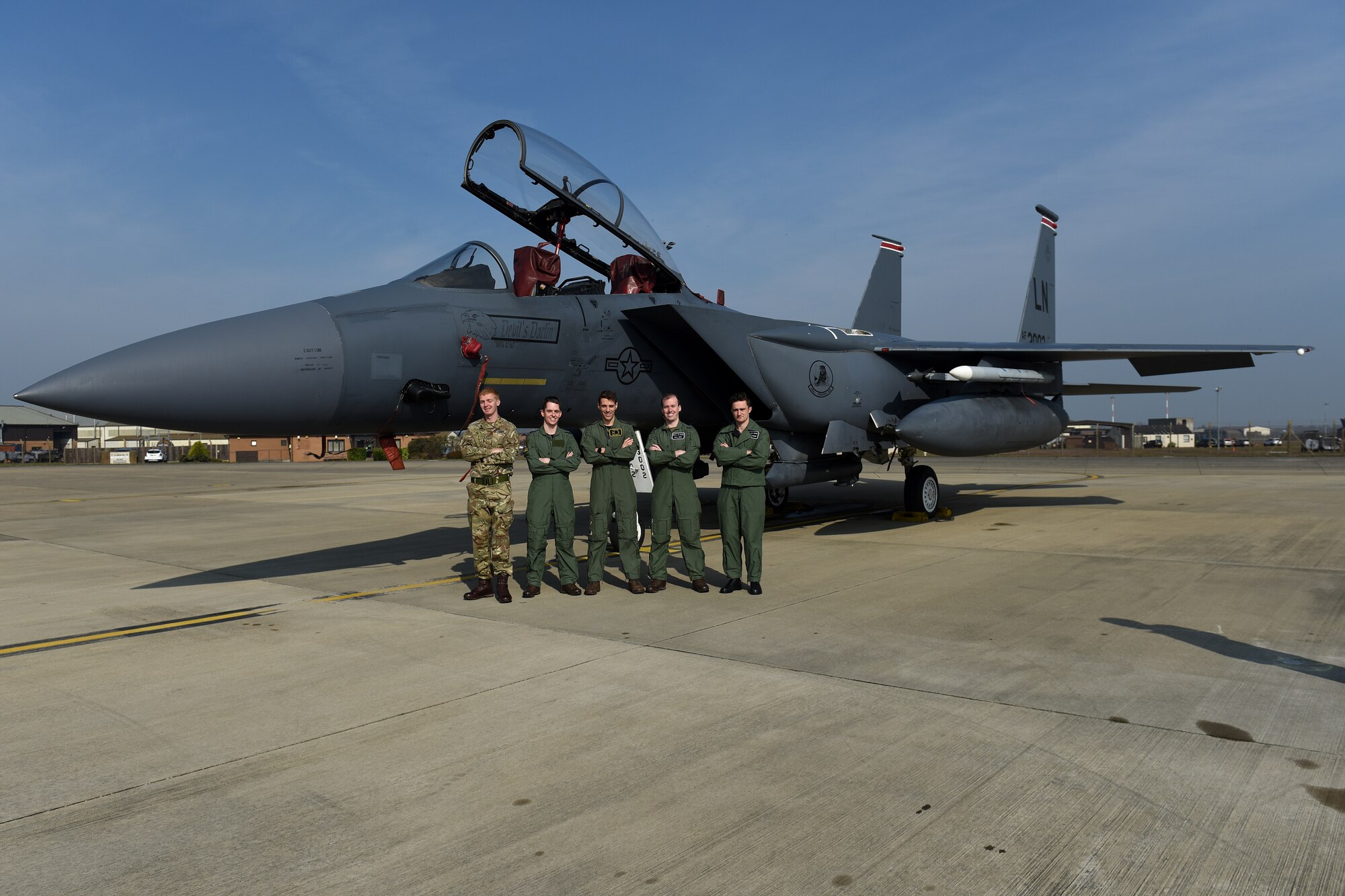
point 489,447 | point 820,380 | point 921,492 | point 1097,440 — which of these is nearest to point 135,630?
point 489,447

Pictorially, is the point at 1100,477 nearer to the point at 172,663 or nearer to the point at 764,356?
the point at 764,356

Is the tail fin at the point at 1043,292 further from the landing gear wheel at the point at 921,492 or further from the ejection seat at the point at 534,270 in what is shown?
the ejection seat at the point at 534,270

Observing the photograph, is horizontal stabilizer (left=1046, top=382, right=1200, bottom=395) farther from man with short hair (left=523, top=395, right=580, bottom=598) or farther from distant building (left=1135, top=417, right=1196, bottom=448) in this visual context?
distant building (left=1135, top=417, right=1196, bottom=448)

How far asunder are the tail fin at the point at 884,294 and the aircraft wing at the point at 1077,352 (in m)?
3.53

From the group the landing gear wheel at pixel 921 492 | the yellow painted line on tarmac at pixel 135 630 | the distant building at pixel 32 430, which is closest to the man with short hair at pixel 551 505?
the yellow painted line on tarmac at pixel 135 630

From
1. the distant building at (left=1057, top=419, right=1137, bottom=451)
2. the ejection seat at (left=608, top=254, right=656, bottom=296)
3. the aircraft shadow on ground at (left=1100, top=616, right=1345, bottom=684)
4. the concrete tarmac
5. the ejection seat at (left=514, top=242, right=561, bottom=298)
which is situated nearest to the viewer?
the concrete tarmac

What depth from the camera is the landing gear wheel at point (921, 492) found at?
36.1 feet

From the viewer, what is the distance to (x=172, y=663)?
456 cm

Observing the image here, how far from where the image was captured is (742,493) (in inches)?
249

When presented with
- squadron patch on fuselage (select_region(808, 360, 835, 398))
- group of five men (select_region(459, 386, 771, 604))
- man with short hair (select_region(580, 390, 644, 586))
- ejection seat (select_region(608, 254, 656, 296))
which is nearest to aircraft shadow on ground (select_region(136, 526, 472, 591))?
group of five men (select_region(459, 386, 771, 604))

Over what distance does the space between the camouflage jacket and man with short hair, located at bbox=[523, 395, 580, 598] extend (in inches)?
5.6

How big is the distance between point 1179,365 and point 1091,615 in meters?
8.38

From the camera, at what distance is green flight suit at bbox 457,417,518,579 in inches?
241

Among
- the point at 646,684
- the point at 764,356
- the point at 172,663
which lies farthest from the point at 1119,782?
the point at 764,356
